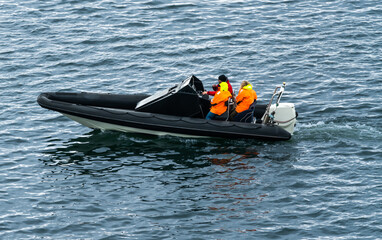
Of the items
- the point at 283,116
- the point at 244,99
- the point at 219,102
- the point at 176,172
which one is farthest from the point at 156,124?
the point at 283,116

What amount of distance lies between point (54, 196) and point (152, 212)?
293 cm

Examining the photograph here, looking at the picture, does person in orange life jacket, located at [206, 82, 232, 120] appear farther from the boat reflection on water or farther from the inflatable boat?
the boat reflection on water

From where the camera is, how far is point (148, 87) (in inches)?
997

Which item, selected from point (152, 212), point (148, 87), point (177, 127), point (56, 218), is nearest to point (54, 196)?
point (56, 218)

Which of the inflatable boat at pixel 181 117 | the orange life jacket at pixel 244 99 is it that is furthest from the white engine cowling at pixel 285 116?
the orange life jacket at pixel 244 99

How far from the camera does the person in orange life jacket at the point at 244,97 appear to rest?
20156 millimetres

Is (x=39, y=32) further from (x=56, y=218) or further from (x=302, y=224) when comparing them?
(x=302, y=224)

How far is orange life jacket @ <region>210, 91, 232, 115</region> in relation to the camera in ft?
66.4

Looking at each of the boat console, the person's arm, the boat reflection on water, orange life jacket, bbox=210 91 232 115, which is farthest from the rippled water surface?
the person's arm

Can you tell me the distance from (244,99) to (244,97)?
0.08 m

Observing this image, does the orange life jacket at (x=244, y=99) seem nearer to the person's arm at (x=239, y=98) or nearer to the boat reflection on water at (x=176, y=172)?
the person's arm at (x=239, y=98)

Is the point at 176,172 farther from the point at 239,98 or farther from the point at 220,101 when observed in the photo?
the point at 239,98

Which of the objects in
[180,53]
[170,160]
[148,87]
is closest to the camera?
[170,160]

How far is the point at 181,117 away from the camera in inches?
811
